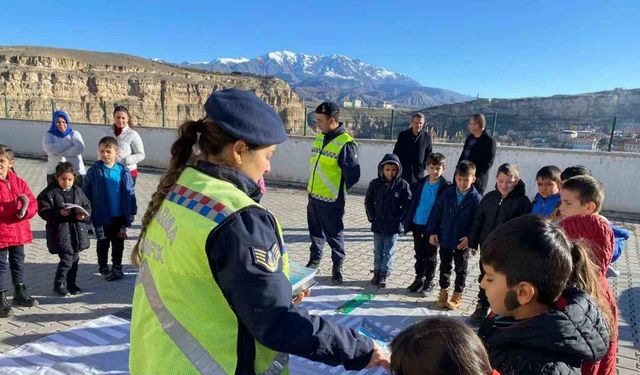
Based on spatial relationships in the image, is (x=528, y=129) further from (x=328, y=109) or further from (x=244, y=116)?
(x=244, y=116)

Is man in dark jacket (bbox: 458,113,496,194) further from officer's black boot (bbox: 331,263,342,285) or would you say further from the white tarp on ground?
the white tarp on ground

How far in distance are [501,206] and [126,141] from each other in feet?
15.5

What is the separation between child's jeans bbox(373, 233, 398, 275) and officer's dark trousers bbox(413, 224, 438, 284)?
0.25 metres

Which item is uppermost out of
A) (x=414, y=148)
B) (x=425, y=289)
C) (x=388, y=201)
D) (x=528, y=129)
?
(x=528, y=129)

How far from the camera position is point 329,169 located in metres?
4.91

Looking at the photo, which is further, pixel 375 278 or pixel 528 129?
pixel 528 129

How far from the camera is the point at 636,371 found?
3408 mm

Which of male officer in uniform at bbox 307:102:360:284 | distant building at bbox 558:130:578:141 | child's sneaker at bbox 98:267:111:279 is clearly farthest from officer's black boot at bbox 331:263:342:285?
distant building at bbox 558:130:578:141

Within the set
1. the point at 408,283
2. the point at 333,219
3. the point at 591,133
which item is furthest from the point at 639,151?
the point at 333,219

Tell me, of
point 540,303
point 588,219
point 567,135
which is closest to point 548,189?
point 588,219

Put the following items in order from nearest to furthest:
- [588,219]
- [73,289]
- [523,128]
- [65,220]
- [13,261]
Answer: [588,219] < [13,261] < [65,220] < [73,289] < [523,128]

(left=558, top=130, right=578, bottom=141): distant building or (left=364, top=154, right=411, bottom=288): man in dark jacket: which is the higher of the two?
(left=558, top=130, right=578, bottom=141): distant building

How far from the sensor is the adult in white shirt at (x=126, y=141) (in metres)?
5.81

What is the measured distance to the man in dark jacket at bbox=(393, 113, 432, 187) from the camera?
6703 millimetres
